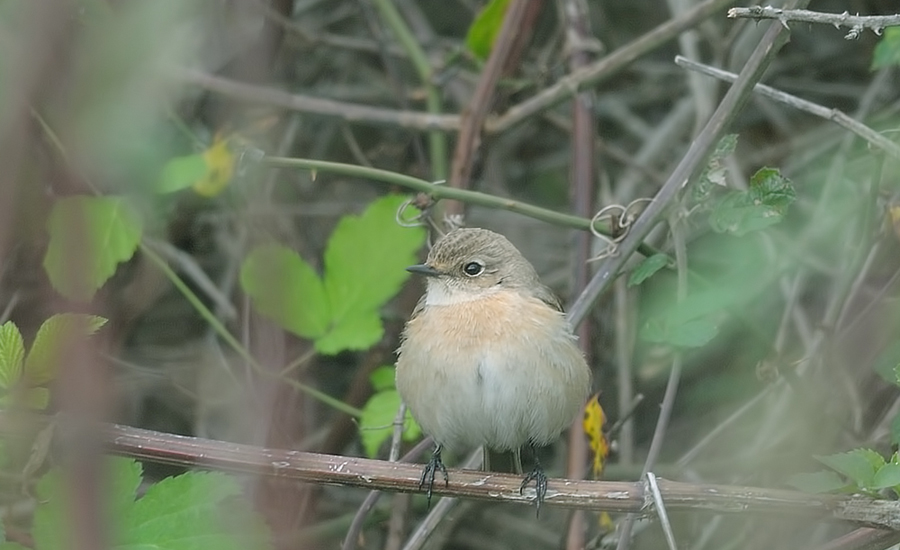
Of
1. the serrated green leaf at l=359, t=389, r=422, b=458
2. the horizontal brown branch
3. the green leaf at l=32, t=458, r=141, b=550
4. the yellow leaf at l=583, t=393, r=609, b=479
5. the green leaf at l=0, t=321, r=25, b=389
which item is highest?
the green leaf at l=0, t=321, r=25, b=389

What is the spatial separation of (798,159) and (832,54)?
112 cm

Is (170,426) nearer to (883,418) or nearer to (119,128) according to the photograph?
(883,418)

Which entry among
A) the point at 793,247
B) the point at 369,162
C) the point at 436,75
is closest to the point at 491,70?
the point at 436,75

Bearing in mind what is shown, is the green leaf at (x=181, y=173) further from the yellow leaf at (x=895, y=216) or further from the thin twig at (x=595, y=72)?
the yellow leaf at (x=895, y=216)

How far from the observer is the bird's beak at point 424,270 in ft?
14.7

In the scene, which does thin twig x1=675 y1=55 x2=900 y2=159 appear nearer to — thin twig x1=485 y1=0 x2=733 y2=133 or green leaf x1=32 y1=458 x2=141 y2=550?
thin twig x1=485 y1=0 x2=733 y2=133

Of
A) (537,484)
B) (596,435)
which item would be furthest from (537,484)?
(596,435)

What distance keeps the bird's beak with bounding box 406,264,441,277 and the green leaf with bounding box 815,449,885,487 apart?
72.8 inches

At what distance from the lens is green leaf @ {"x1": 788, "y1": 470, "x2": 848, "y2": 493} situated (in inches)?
129

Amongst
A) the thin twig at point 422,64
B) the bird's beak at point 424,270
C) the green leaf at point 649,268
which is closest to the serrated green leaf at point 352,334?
the bird's beak at point 424,270

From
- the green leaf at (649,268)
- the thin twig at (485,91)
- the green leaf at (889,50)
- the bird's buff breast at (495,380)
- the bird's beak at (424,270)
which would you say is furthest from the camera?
the thin twig at (485,91)

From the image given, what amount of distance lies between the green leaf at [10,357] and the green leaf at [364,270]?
165 centimetres

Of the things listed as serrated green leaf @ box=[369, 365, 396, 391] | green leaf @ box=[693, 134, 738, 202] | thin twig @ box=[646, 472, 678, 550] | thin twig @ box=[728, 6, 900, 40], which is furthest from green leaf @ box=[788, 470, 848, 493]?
serrated green leaf @ box=[369, 365, 396, 391]

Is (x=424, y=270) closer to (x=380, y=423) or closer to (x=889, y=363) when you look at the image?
(x=380, y=423)
